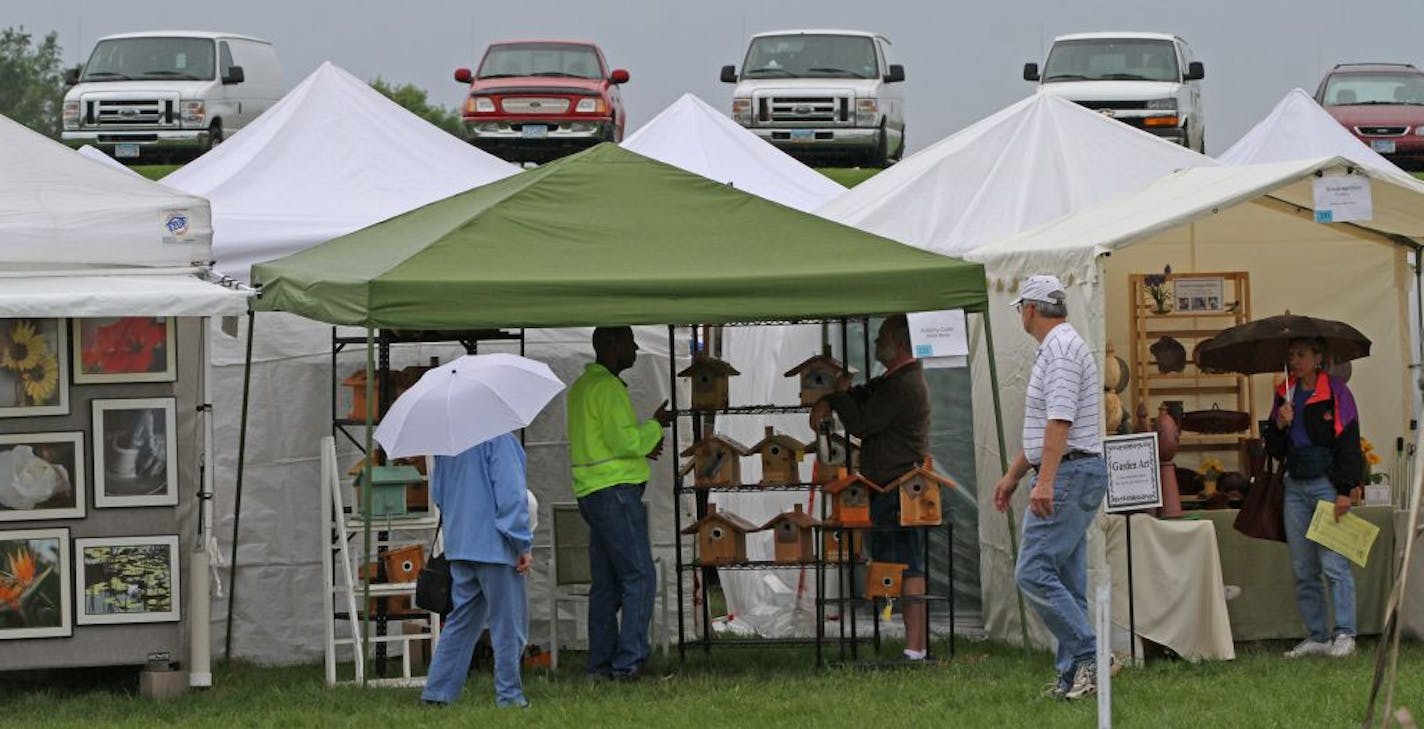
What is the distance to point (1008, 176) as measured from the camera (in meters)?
13.8

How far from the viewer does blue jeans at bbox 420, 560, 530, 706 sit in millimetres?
9711

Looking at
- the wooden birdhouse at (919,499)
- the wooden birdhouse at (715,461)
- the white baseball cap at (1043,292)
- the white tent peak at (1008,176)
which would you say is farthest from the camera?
the white tent peak at (1008,176)

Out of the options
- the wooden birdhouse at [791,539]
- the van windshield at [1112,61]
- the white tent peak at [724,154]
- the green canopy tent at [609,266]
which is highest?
the van windshield at [1112,61]

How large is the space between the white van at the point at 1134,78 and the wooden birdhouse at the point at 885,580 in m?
14.5

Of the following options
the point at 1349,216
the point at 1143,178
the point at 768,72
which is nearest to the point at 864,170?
the point at 768,72

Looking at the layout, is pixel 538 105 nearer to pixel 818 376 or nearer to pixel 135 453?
pixel 818 376

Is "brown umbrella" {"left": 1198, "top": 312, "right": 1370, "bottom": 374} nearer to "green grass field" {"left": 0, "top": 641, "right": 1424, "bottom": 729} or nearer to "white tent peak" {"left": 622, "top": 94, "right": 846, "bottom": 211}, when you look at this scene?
"green grass field" {"left": 0, "top": 641, "right": 1424, "bottom": 729}

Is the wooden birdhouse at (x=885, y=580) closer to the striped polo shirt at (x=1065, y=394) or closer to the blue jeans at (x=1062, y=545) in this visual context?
the blue jeans at (x=1062, y=545)

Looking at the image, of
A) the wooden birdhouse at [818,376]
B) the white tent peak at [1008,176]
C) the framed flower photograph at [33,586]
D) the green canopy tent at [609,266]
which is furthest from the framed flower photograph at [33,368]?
the white tent peak at [1008,176]

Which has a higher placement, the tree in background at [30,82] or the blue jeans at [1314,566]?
the tree in background at [30,82]

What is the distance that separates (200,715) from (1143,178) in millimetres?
6603

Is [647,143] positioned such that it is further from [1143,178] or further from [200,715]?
[200,715]

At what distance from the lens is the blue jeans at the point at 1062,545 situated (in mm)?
9539

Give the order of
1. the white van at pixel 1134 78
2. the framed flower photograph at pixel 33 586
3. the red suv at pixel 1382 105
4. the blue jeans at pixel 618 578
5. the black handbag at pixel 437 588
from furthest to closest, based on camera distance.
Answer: the red suv at pixel 1382 105 → the white van at pixel 1134 78 → the blue jeans at pixel 618 578 → the framed flower photograph at pixel 33 586 → the black handbag at pixel 437 588
